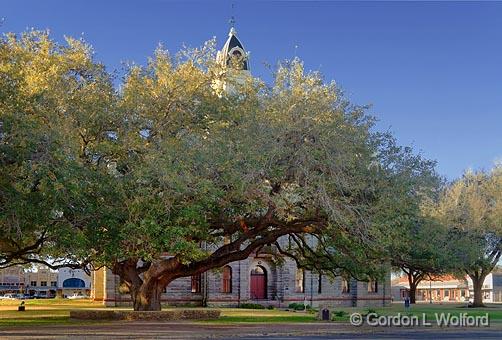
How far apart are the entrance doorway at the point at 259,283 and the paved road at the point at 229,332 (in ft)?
123

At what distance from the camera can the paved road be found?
84.2 feet

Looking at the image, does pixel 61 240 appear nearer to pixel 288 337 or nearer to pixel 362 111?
pixel 288 337

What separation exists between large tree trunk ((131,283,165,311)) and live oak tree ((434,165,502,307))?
90.1 ft

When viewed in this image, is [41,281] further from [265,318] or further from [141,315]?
[141,315]

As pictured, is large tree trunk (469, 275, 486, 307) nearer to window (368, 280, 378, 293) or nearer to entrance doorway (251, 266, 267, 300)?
window (368, 280, 378, 293)

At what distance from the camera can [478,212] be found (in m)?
59.9

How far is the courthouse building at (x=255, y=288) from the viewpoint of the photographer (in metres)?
65.7

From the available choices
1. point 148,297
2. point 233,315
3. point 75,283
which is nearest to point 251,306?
point 233,315

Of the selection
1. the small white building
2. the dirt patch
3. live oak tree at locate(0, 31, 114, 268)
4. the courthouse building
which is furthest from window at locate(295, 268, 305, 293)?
the small white building

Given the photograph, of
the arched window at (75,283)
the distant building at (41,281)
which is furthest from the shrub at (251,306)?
the distant building at (41,281)

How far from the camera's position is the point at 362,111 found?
29969 mm

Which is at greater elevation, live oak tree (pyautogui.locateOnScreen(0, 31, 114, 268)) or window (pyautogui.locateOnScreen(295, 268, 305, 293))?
live oak tree (pyautogui.locateOnScreen(0, 31, 114, 268))

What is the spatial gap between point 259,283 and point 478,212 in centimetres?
2356

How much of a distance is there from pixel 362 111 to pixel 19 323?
1830cm
